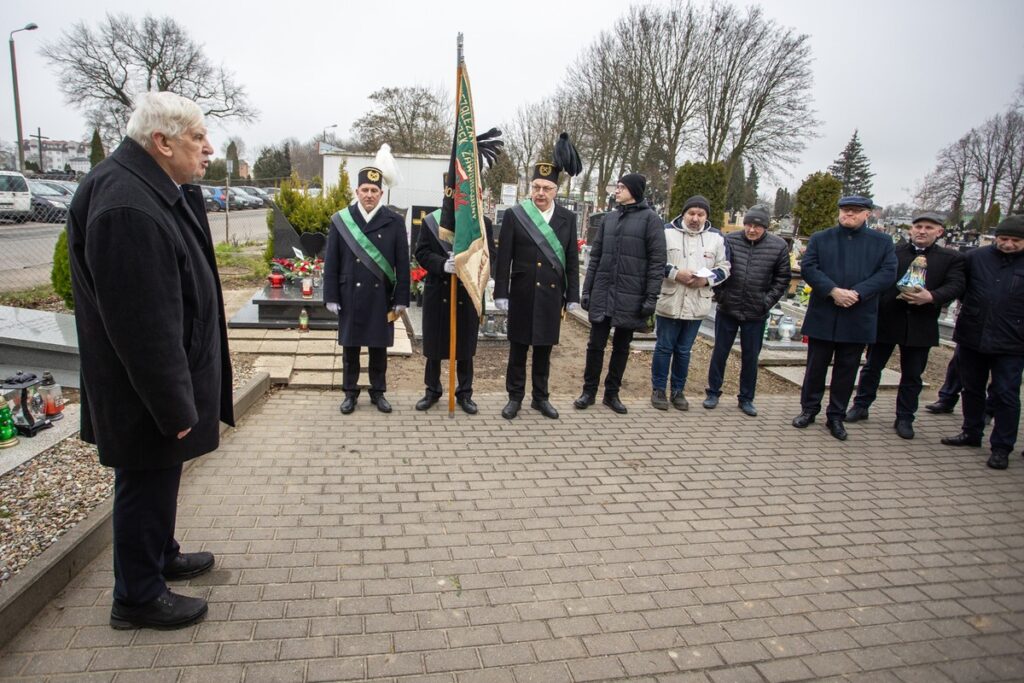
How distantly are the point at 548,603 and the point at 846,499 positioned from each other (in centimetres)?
255

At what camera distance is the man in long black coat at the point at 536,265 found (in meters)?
5.23

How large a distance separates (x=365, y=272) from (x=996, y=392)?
5.31 m

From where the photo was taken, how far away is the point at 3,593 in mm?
2355

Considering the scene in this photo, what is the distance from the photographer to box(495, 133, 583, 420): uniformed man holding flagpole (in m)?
5.23

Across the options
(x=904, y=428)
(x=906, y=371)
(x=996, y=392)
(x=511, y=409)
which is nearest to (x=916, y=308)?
(x=906, y=371)

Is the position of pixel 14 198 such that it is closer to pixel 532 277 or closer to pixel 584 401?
pixel 532 277

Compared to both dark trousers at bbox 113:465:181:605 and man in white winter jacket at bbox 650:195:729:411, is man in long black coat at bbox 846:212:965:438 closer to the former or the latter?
man in white winter jacket at bbox 650:195:729:411

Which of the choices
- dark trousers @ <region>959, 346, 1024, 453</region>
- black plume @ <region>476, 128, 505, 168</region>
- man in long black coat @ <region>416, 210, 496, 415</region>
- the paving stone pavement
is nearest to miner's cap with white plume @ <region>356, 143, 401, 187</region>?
man in long black coat @ <region>416, 210, 496, 415</region>

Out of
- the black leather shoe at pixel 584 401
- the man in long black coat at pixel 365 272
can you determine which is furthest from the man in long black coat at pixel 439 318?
the black leather shoe at pixel 584 401

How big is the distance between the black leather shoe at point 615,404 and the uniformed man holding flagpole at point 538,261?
663 mm

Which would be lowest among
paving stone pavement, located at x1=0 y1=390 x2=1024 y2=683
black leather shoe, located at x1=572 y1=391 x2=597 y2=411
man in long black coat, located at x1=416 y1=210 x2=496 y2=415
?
paving stone pavement, located at x1=0 y1=390 x2=1024 y2=683

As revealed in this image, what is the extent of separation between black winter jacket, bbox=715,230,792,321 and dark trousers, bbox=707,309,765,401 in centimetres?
11

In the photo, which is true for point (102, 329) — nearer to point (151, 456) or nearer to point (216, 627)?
point (151, 456)

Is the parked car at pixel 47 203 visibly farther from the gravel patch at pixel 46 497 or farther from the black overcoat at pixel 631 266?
the black overcoat at pixel 631 266
